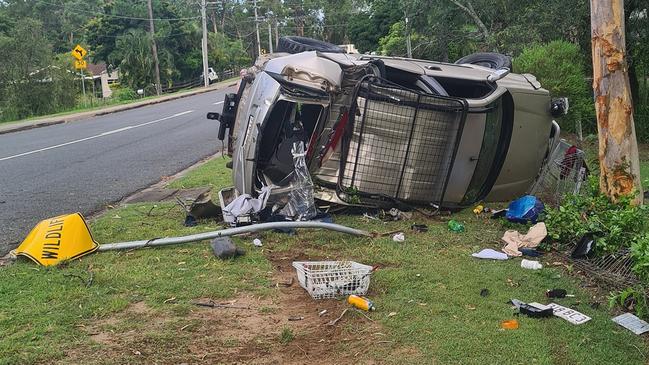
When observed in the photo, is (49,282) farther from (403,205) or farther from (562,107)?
(562,107)

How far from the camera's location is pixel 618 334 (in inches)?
139

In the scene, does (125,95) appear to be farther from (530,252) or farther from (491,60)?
(530,252)

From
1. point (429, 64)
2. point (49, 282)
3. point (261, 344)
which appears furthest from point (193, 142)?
point (261, 344)

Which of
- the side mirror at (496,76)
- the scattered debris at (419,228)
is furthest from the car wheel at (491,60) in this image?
the scattered debris at (419,228)

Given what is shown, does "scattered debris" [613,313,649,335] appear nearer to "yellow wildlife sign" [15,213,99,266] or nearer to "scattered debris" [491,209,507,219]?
"scattered debris" [491,209,507,219]

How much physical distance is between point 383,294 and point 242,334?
→ 41.6 inches

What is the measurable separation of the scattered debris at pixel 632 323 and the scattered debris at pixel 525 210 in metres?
2.27

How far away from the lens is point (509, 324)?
3.65 m

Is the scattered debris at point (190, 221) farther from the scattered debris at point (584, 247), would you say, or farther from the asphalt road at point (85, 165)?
the scattered debris at point (584, 247)

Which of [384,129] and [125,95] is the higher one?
[384,129]

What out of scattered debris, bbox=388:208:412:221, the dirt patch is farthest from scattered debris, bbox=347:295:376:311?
scattered debris, bbox=388:208:412:221

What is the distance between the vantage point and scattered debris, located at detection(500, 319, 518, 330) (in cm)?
361

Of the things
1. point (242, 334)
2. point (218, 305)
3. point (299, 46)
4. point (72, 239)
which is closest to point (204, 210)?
point (72, 239)

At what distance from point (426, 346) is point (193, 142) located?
37.4ft
